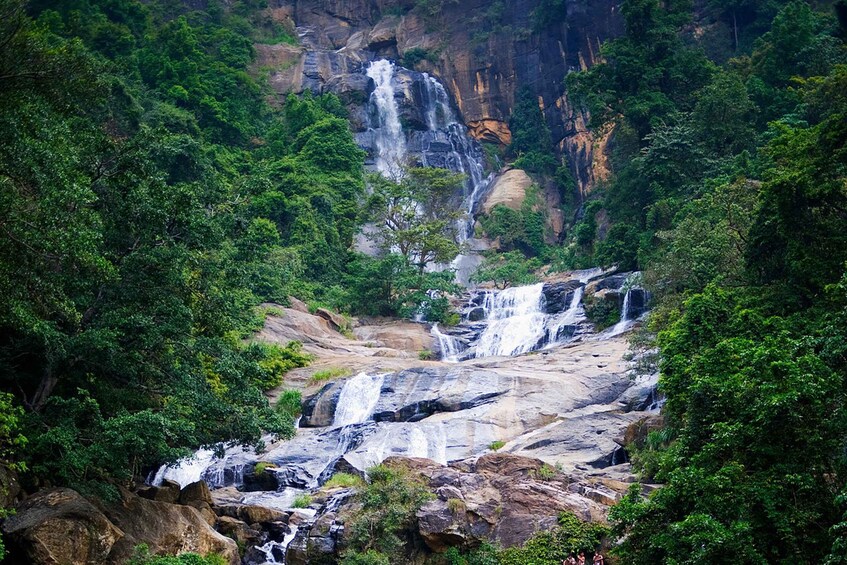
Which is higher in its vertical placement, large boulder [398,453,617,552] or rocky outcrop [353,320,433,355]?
rocky outcrop [353,320,433,355]

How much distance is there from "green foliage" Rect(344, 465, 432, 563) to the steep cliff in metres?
35.1

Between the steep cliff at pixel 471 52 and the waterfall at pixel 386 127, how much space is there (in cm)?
102

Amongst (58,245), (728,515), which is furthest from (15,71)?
(728,515)

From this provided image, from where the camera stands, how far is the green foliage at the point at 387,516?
16.8 meters

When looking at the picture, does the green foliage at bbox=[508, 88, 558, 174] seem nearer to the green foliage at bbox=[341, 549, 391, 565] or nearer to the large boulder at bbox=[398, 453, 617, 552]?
the large boulder at bbox=[398, 453, 617, 552]

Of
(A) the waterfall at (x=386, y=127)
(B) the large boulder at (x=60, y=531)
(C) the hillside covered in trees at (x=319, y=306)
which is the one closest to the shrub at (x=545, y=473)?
(C) the hillside covered in trees at (x=319, y=306)

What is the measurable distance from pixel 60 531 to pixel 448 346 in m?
21.2

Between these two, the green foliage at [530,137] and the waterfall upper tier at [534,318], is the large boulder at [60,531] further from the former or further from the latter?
the green foliage at [530,137]

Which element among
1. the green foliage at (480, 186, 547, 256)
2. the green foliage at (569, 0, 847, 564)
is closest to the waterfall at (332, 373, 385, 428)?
the green foliage at (569, 0, 847, 564)

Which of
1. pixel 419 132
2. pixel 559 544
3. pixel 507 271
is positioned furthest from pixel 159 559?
pixel 419 132

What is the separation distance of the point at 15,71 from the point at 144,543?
935 centimetres

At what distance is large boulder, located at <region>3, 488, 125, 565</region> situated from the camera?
14.0 m

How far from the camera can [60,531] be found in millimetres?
14273

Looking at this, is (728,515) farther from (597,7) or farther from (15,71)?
(597,7)
